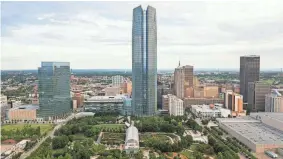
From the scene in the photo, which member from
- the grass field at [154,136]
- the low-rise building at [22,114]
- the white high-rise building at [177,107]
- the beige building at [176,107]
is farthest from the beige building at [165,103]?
the low-rise building at [22,114]

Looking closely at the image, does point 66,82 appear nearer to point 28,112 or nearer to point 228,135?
point 28,112

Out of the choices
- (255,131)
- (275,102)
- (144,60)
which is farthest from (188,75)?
(255,131)

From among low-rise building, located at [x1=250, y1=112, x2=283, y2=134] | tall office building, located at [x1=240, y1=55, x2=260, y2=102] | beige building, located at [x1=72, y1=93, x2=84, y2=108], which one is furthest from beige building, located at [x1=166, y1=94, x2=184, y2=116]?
beige building, located at [x1=72, y1=93, x2=84, y2=108]

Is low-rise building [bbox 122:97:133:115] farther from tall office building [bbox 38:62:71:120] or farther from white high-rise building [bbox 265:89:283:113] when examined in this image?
white high-rise building [bbox 265:89:283:113]

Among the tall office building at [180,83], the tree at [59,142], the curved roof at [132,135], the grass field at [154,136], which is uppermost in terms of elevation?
the tall office building at [180,83]

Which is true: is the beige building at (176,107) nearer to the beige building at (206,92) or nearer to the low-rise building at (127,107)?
the low-rise building at (127,107)

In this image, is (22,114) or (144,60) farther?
(144,60)

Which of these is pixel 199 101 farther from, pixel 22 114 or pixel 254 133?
pixel 22 114
